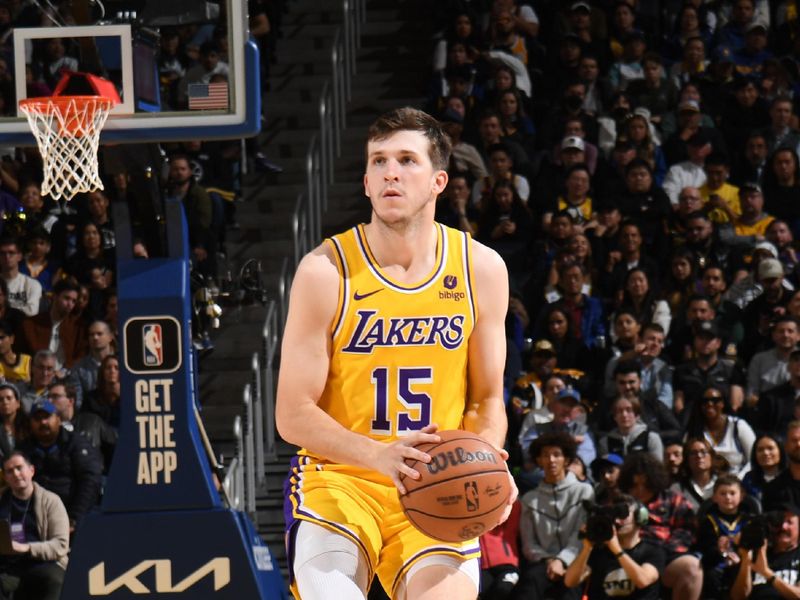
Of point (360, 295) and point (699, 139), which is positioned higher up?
point (360, 295)

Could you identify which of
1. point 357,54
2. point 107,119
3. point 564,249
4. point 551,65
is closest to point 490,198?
point 564,249

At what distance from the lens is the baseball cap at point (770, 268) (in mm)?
11875

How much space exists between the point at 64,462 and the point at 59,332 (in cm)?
198

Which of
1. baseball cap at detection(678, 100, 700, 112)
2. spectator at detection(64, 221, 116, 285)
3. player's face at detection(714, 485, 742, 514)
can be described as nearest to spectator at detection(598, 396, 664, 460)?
player's face at detection(714, 485, 742, 514)

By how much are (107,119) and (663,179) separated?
716 centimetres

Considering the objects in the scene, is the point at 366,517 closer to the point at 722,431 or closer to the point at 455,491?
the point at 455,491

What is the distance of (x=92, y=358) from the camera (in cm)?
1158

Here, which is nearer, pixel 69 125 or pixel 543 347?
pixel 69 125

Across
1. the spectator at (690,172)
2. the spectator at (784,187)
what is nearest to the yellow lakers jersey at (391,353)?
the spectator at (690,172)

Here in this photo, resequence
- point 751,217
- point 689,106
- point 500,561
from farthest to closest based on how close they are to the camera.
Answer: point 689,106 → point 751,217 → point 500,561

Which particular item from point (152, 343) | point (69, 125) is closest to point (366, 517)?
point (69, 125)

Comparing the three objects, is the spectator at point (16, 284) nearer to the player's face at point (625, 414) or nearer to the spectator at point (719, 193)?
the player's face at point (625, 414)

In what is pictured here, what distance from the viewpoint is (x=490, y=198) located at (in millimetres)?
12828

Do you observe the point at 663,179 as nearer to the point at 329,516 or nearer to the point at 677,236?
the point at 677,236
